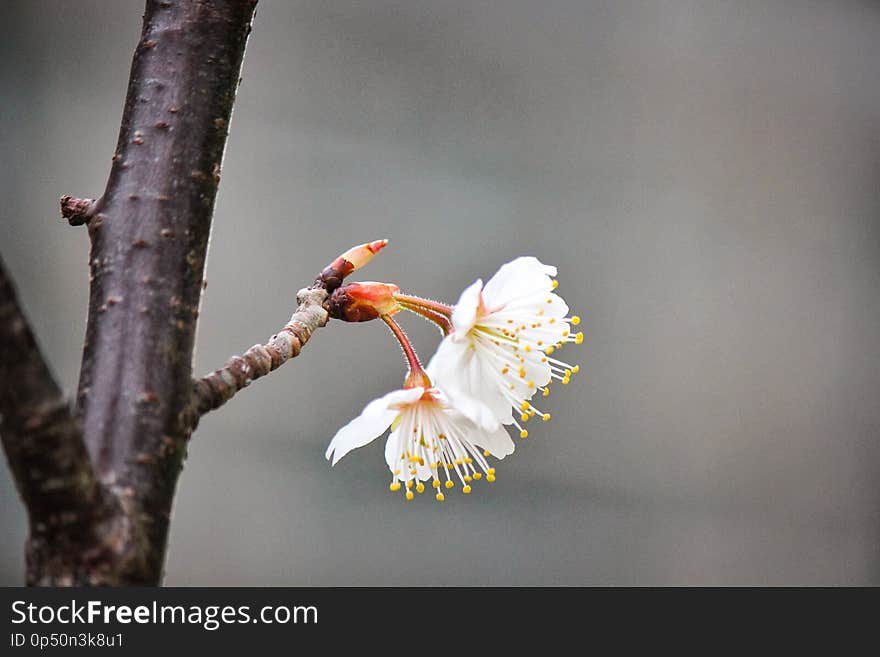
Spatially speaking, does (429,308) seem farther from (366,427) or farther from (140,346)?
(140,346)

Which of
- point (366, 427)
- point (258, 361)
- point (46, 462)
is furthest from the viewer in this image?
point (366, 427)

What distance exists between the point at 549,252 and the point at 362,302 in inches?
93.5

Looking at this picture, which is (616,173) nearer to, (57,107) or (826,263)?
(826,263)

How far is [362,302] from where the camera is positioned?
52 cm

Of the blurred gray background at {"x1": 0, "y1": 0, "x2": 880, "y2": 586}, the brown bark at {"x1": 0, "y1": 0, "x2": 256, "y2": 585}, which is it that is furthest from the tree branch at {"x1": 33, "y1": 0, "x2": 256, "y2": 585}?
the blurred gray background at {"x1": 0, "y1": 0, "x2": 880, "y2": 586}

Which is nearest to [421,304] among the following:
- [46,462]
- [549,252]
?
[46,462]

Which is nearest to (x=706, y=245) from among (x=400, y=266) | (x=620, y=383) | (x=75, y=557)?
(x=620, y=383)

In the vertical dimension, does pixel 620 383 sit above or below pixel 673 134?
below

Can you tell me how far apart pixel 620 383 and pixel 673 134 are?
874 millimetres

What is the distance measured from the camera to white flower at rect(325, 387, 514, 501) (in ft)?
1.75

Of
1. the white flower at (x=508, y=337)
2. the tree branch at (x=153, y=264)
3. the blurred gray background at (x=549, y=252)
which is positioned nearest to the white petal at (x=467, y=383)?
the white flower at (x=508, y=337)

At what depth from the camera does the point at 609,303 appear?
9.45ft

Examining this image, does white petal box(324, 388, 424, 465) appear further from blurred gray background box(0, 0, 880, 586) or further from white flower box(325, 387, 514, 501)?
blurred gray background box(0, 0, 880, 586)

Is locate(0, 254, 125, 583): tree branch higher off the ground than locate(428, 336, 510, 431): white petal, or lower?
lower
